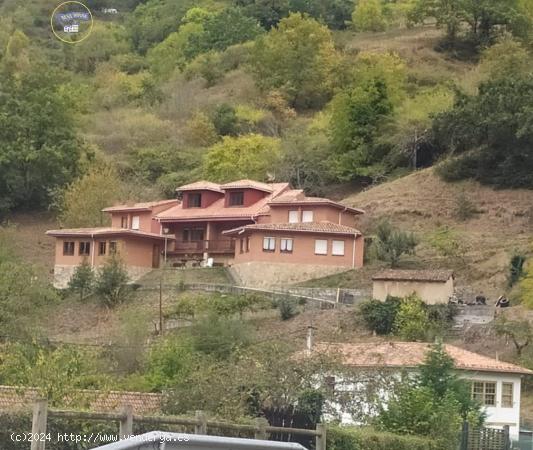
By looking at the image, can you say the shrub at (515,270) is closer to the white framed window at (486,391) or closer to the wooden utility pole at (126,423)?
the white framed window at (486,391)

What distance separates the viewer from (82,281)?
6488cm

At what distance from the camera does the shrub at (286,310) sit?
57.3 m

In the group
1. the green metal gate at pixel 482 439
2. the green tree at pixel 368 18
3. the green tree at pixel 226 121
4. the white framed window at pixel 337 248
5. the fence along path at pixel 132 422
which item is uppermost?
the green tree at pixel 368 18

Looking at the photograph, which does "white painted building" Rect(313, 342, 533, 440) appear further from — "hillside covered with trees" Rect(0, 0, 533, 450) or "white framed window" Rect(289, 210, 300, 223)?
"white framed window" Rect(289, 210, 300, 223)

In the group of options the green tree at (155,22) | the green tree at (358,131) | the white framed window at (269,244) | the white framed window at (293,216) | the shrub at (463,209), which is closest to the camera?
the white framed window at (269,244)

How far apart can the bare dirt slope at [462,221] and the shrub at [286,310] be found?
788 cm

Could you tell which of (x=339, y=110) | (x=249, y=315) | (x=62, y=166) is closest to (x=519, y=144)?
(x=339, y=110)

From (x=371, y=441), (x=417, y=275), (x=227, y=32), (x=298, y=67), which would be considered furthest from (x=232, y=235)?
(x=227, y=32)

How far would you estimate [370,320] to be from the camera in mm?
54906

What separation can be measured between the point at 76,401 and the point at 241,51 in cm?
9171

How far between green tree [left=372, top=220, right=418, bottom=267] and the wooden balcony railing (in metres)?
7.96

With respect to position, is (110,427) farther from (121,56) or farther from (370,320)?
(121,56)

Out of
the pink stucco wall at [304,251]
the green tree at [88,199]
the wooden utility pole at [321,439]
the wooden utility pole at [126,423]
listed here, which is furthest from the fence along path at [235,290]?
the wooden utility pole at [126,423]

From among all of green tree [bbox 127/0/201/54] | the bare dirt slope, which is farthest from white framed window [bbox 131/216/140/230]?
green tree [bbox 127/0/201/54]
